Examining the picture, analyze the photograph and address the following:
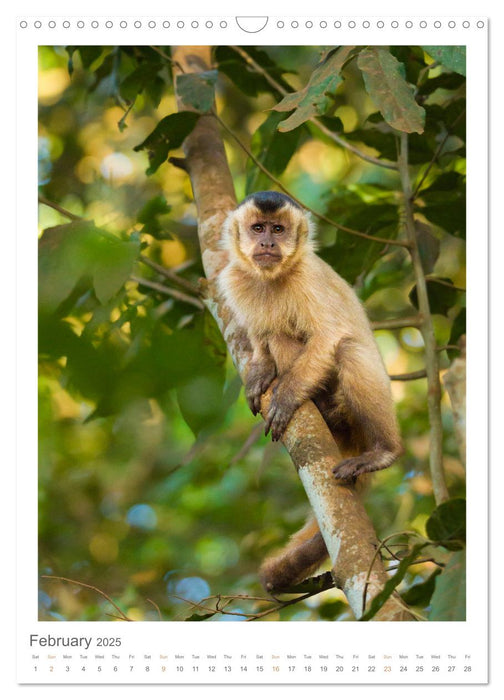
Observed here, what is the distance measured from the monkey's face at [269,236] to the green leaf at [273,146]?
481 mm

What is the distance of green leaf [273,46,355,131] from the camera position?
269cm

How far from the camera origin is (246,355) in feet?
12.1

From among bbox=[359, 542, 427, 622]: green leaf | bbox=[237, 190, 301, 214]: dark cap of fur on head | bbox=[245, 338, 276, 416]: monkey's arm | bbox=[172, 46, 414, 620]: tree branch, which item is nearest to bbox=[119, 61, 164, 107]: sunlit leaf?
bbox=[172, 46, 414, 620]: tree branch

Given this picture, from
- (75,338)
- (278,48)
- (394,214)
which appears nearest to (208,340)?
(394,214)

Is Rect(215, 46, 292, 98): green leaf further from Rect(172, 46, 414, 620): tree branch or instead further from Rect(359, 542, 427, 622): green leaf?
Rect(359, 542, 427, 622): green leaf

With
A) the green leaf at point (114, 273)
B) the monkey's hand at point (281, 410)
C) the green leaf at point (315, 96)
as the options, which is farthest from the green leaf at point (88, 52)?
the monkey's hand at point (281, 410)

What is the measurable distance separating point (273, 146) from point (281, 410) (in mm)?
1706

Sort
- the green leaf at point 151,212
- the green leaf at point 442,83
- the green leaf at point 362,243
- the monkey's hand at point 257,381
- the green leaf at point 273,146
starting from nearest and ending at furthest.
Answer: the monkey's hand at point 257,381 < the green leaf at point 442,83 < the green leaf at point 151,212 < the green leaf at point 273,146 < the green leaf at point 362,243

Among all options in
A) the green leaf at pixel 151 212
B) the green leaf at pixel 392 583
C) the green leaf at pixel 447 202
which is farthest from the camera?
the green leaf at pixel 151 212

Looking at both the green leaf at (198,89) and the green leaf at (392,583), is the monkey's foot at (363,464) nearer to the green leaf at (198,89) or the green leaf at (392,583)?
the green leaf at (392,583)

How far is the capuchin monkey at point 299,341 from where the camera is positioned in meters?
3.35
